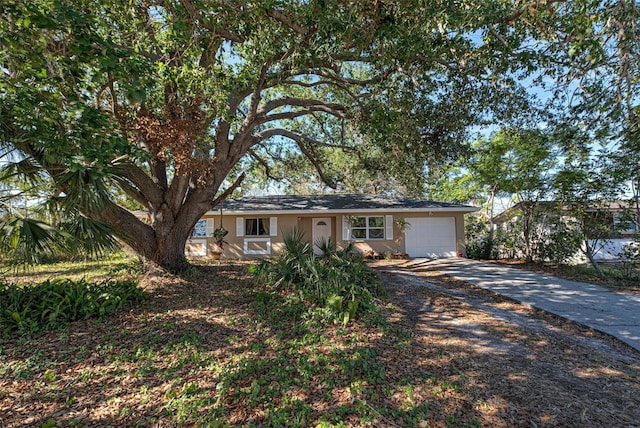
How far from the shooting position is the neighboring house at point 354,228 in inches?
598

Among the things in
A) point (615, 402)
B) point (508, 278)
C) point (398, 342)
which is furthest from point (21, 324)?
point (508, 278)

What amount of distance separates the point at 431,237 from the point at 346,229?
14.6ft

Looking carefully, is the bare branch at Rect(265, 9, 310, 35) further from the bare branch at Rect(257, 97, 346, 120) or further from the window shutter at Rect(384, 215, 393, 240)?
the window shutter at Rect(384, 215, 393, 240)

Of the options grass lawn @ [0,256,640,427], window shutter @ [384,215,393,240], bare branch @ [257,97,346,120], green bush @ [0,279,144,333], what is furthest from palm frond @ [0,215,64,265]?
window shutter @ [384,215,393,240]

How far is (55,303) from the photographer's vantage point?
519cm

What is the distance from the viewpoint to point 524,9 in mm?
4223

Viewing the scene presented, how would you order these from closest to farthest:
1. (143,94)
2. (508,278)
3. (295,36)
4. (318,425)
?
1. (318,425)
2. (143,94)
3. (295,36)
4. (508,278)

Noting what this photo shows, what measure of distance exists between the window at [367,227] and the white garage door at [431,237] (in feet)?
4.61

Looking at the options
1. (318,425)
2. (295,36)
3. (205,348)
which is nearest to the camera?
(318,425)

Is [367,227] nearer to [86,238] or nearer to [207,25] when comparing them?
[207,25]

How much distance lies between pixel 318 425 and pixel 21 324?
5.14 m

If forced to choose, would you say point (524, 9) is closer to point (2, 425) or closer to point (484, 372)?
point (484, 372)

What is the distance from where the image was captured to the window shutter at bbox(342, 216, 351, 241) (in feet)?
50.9

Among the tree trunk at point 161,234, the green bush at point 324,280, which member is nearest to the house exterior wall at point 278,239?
the tree trunk at point 161,234
